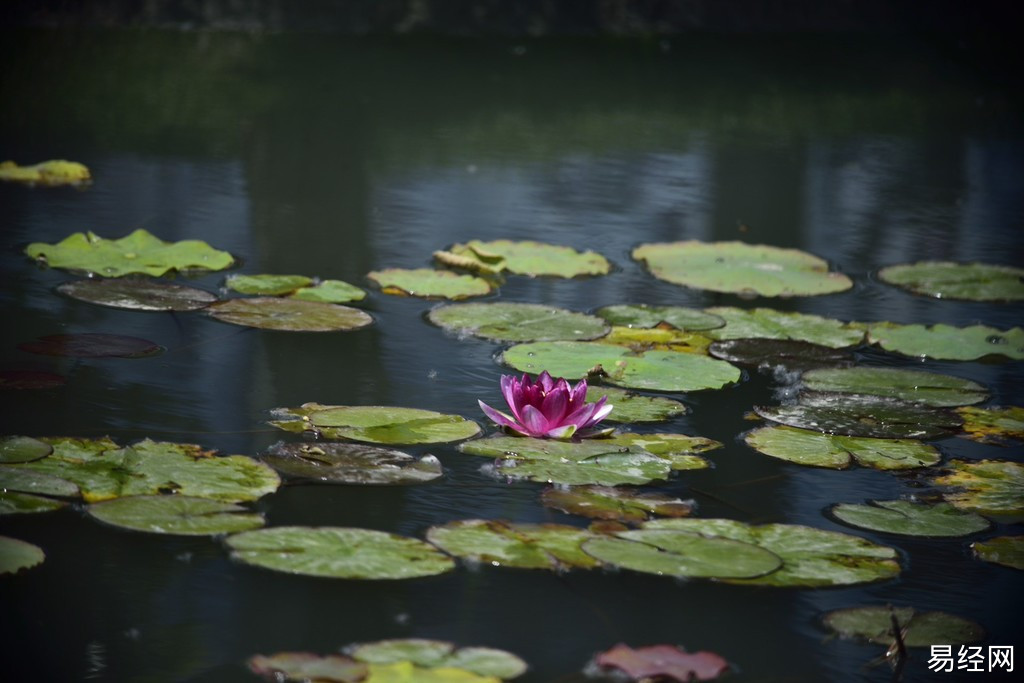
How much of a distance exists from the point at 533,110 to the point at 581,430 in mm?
4169

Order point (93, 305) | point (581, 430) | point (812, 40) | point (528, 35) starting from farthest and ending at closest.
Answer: point (812, 40)
point (528, 35)
point (93, 305)
point (581, 430)

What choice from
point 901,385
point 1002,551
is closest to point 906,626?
point 1002,551

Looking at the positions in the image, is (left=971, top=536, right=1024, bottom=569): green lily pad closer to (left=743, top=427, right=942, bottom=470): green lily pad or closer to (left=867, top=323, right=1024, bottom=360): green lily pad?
(left=743, top=427, right=942, bottom=470): green lily pad

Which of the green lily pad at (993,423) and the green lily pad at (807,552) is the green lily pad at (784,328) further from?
the green lily pad at (807,552)

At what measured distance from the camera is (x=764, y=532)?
206 centimetres

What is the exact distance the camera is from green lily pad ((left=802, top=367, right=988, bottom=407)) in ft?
9.26

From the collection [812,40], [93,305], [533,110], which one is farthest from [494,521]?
[812,40]

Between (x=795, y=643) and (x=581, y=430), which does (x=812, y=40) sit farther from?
(x=795, y=643)

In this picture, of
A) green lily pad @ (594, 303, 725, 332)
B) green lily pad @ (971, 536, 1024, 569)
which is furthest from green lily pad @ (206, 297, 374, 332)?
green lily pad @ (971, 536, 1024, 569)

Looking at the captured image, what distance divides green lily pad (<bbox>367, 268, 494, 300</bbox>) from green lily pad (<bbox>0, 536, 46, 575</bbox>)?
1676 millimetres

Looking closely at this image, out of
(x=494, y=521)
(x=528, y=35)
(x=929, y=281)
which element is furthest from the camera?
(x=528, y=35)

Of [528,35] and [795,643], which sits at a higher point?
[528,35]

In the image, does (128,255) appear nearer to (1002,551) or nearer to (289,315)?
(289,315)

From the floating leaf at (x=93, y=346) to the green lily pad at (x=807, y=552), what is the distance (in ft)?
4.33
